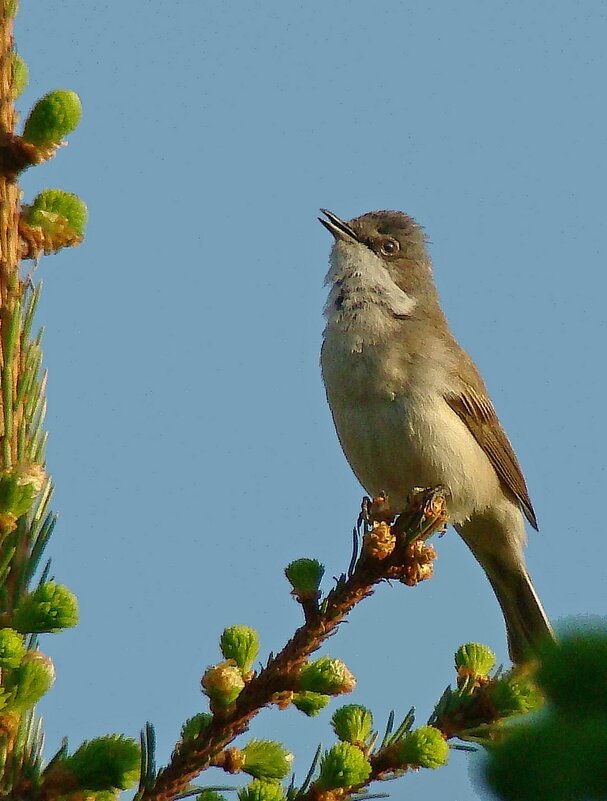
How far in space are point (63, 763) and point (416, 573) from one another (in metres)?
1.12

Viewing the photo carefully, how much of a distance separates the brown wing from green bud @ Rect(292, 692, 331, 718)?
11.1 feet

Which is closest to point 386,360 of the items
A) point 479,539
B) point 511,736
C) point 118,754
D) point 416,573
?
point 479,539

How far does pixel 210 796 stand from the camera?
2.13m

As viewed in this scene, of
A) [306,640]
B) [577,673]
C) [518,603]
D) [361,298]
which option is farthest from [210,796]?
[518,603]

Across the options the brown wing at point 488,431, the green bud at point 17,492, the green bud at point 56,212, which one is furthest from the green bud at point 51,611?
the brown wing at point 488,431

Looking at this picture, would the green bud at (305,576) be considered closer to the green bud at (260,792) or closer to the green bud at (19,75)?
the green bud at (260,792)

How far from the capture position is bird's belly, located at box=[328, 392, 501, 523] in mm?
5227

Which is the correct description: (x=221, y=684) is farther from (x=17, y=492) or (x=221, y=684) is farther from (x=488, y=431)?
(x=488, y=431)

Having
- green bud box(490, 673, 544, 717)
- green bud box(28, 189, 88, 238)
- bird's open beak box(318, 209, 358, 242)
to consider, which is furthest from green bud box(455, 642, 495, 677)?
bird's open beak box(318, 209, 358, 242)

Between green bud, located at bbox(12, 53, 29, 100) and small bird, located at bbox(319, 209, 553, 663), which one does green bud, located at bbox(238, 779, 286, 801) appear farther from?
small bird, located at bbox(319, 209, 553, 663)

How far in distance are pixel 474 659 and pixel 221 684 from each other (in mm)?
720

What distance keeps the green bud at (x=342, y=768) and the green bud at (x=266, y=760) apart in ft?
0.43

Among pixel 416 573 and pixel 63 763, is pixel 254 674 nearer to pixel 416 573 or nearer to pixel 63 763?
pixel 63 763

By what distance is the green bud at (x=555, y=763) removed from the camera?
2.98 ft
